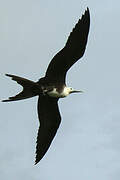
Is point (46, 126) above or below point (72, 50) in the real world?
below

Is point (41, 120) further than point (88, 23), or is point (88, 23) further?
point (41, 120)

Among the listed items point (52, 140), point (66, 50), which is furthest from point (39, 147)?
point (66, 50)

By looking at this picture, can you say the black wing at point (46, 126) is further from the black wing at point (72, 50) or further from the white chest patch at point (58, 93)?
the black wing at point (72, 50)

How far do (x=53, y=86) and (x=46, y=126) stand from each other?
1.61 m

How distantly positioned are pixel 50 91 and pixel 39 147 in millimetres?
2026

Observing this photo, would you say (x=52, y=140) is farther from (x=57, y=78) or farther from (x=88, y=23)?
(x=88, y=23)

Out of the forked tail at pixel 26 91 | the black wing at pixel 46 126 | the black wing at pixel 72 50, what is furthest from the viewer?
the black wing at pixel 46 126

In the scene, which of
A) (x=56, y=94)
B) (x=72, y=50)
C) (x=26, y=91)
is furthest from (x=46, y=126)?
(x=72, y=50)

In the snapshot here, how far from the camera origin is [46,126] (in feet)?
64.9

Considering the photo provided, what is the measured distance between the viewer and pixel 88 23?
18062 mm

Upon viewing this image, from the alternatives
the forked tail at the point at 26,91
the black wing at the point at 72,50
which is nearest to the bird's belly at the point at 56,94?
the black wing at the point at 72,50

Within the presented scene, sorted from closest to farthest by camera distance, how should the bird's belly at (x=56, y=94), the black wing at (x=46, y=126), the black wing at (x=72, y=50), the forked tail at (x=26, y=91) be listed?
1. the forked tail at (x=26, y=91)
2. the black wing at (x=72, y=50)
3. the bird's belly at (x=56, y=94)
4. the black wing at (x=46, y=126)

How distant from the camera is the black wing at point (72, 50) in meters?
18.0

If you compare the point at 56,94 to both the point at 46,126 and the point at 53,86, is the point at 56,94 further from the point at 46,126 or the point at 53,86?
the point at 46,126
